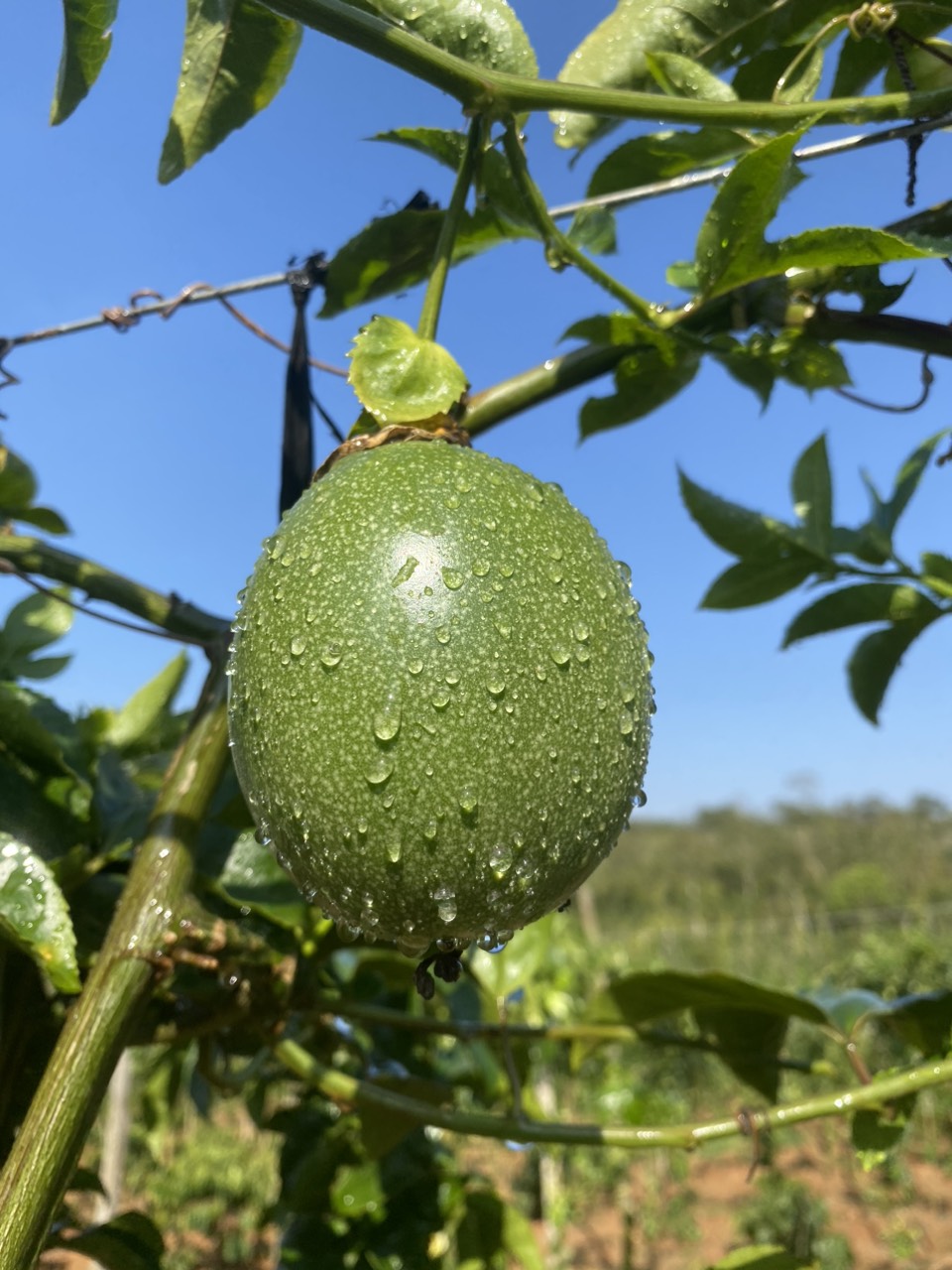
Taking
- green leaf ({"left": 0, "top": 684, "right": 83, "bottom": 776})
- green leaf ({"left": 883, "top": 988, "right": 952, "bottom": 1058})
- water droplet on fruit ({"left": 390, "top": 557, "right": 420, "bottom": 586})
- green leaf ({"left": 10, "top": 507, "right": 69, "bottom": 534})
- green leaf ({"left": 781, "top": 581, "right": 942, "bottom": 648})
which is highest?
green leaf ({"left": 781, "top": 581, "right": 942, "bottom": 648})

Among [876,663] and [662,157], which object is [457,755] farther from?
[876,663]

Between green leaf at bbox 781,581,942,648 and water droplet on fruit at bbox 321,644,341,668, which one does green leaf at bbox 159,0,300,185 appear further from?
green leaf at bbox 781,581,942,648

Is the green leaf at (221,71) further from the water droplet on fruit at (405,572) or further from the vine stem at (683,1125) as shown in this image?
the vine stem at (683,1125)

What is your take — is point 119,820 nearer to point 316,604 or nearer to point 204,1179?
point 316,604

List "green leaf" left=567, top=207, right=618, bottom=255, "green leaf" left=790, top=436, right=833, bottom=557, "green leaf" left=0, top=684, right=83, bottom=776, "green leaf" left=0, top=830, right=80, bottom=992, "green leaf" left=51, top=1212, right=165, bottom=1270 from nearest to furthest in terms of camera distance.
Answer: "green leaf" left=0, top=830, right=80, bottom=992, "green leaf" left=51, top=1212, right=165, bottom=1270, "green leaf" left=0, top=684, right=83, bottom=776, "green leaf" left=567, top=207, right=618, bottom=255, "green leaf" left=790, top=436, right=833, bottom=557

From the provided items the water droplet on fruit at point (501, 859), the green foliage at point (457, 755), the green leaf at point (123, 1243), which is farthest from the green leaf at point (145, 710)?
the water droplet on fruit at point (501, 859)

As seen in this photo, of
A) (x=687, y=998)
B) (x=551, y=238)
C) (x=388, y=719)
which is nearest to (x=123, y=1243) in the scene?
(x=388, y=719)

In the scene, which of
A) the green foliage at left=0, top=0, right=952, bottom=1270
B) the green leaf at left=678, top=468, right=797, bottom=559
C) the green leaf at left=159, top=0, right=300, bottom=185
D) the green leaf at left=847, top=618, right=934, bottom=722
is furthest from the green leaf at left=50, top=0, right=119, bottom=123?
the green leaf at left=847, top=618, right=934, bottom=722
